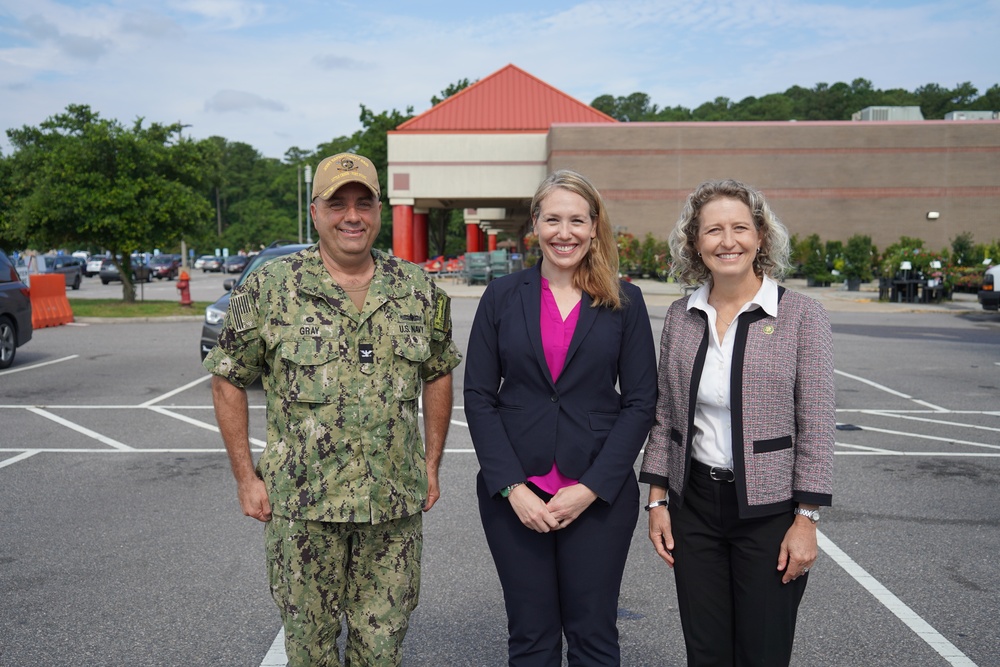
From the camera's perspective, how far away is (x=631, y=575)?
4879mm

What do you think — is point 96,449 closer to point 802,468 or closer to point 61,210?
point 802,468

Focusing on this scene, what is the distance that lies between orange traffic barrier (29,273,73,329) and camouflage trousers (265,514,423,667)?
19201 millimetres

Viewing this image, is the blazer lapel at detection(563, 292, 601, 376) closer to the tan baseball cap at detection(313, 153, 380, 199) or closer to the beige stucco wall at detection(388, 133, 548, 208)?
the tan baseball cap at detection(313, 153, 380, 199)

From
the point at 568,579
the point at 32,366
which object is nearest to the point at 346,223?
the point at 568,579

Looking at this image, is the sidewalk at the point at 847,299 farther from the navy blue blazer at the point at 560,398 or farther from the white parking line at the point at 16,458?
the navy blue blazer at the point at 560,398

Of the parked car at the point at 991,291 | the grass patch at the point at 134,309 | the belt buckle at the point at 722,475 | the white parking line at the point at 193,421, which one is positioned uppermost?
the belt buckle at the point at 722,475

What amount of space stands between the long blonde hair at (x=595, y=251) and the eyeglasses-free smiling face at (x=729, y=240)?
12.2 inches

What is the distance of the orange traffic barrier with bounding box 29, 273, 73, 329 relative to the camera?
19984mm

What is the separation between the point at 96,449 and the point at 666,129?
3882cm

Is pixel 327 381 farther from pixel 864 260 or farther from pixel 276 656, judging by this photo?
pixel 864 260

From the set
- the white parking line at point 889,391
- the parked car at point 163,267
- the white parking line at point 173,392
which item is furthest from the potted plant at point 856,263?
the parked car at point 163,267

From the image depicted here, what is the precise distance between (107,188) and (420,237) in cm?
3125

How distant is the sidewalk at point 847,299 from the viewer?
2569cm

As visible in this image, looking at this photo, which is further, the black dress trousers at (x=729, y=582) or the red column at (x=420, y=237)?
the red column at (x=420, y=237)
